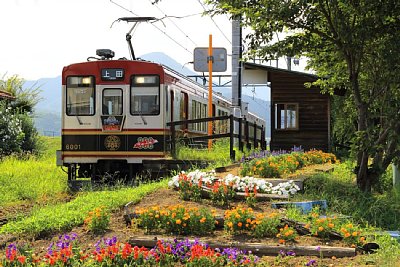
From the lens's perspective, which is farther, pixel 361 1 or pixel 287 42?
pixel 287 42

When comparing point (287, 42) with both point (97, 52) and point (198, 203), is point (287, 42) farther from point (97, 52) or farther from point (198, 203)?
point (97, 52)

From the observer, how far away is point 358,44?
10016 mm

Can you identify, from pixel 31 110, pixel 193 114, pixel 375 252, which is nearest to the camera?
pixel 375 252

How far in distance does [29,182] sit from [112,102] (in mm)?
2775

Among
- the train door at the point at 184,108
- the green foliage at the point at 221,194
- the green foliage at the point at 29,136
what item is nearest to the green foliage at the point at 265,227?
the green foliage at the point at 221,194

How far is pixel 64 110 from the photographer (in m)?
15.0

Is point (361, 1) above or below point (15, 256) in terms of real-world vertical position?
above

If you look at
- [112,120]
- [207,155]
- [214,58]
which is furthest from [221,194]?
[214,58]

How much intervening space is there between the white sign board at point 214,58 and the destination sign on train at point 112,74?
12.8 feet

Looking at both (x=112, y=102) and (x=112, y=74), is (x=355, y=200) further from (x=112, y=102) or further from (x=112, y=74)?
(x=112, y=74)

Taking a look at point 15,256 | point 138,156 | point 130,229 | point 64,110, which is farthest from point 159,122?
point 15,256

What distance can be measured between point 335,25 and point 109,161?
7043mm

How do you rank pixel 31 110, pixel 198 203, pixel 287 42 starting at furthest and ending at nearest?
pixel 31 110 < pixel 287 42 < pixel 198 203

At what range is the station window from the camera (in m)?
23.5
